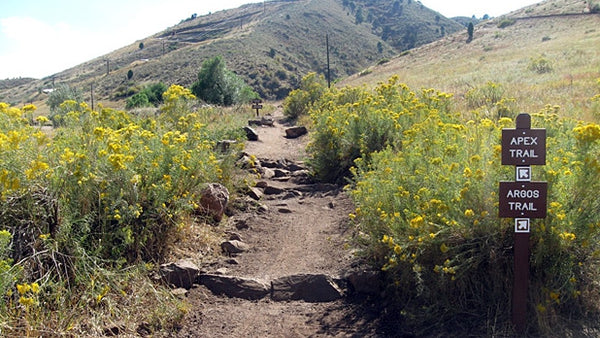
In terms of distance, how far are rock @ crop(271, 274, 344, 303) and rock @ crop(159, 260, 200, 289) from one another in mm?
862

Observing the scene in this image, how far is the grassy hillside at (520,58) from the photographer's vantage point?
49.0ft

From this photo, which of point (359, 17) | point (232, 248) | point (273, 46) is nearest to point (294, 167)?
point (232, 248)

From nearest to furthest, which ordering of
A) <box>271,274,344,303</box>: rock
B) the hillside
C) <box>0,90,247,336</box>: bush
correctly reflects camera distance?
<box>0,90,247,336</box>: bush < <box>271,274,344,303</box>: rock < the hillside

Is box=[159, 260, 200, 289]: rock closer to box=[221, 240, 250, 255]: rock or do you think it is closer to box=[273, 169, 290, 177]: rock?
box=[221, 240, 250, 255]: rock

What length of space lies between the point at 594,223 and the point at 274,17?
9075 centimetres

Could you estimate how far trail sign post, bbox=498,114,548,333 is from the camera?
3.91 metres

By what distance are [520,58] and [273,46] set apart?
137 feet

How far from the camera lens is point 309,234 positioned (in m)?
7.11

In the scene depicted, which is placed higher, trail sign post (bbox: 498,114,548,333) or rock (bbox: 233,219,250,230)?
trail sign post (bbox: 498,114,548,333)

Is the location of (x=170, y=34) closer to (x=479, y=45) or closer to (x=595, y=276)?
(x=479, y=45)

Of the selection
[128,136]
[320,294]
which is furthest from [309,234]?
[128,136]

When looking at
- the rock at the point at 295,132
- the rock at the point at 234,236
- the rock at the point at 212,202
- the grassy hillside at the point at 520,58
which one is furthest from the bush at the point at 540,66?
the rock at the point at 234,236

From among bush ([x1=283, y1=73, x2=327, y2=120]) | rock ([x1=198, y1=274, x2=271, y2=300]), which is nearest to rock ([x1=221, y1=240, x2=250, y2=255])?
rock ([x1=198, y1=274, x2=271, y2=300])

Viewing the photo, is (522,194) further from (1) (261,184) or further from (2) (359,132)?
(2) (359,132)
